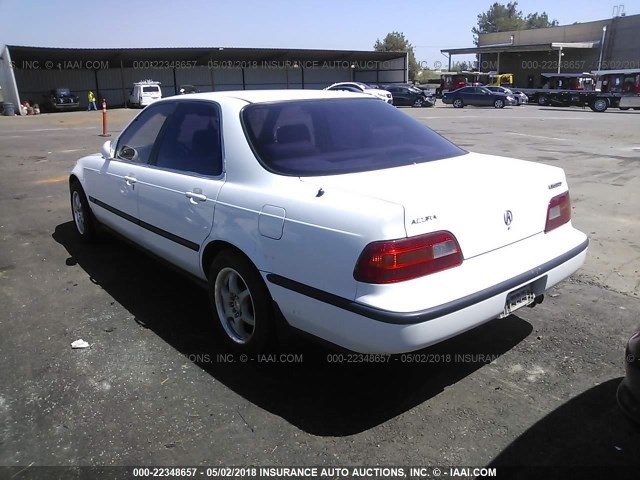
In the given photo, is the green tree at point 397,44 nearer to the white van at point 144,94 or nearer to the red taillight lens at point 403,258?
the white van at point 144,94

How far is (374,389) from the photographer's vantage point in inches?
121

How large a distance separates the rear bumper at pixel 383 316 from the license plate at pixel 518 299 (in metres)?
0.04

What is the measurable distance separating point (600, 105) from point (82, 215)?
33657 millimetres

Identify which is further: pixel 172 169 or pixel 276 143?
pixel 172 169

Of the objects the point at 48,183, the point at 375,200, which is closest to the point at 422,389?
the point at 375,200

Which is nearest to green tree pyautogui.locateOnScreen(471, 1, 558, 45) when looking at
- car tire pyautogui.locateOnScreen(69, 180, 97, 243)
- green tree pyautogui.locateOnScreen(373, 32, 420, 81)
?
green tree pyautogui.locateOnScreen(373, 32, 420, 81)

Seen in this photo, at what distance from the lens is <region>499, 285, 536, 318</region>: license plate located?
112 inches

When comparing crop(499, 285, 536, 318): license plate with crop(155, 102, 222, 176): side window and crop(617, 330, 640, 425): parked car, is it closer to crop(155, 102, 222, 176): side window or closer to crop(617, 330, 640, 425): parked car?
crop(617, 330, 640, 425): parked car

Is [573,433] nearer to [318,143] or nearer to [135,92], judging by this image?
[318,143]

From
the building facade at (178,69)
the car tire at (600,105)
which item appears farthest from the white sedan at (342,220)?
the building facade at (178,69)

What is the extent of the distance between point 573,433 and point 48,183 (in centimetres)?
949

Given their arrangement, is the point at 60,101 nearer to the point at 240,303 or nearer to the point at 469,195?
the point at 240,303

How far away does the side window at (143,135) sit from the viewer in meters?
4.29

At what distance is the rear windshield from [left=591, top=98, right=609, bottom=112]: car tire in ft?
108
